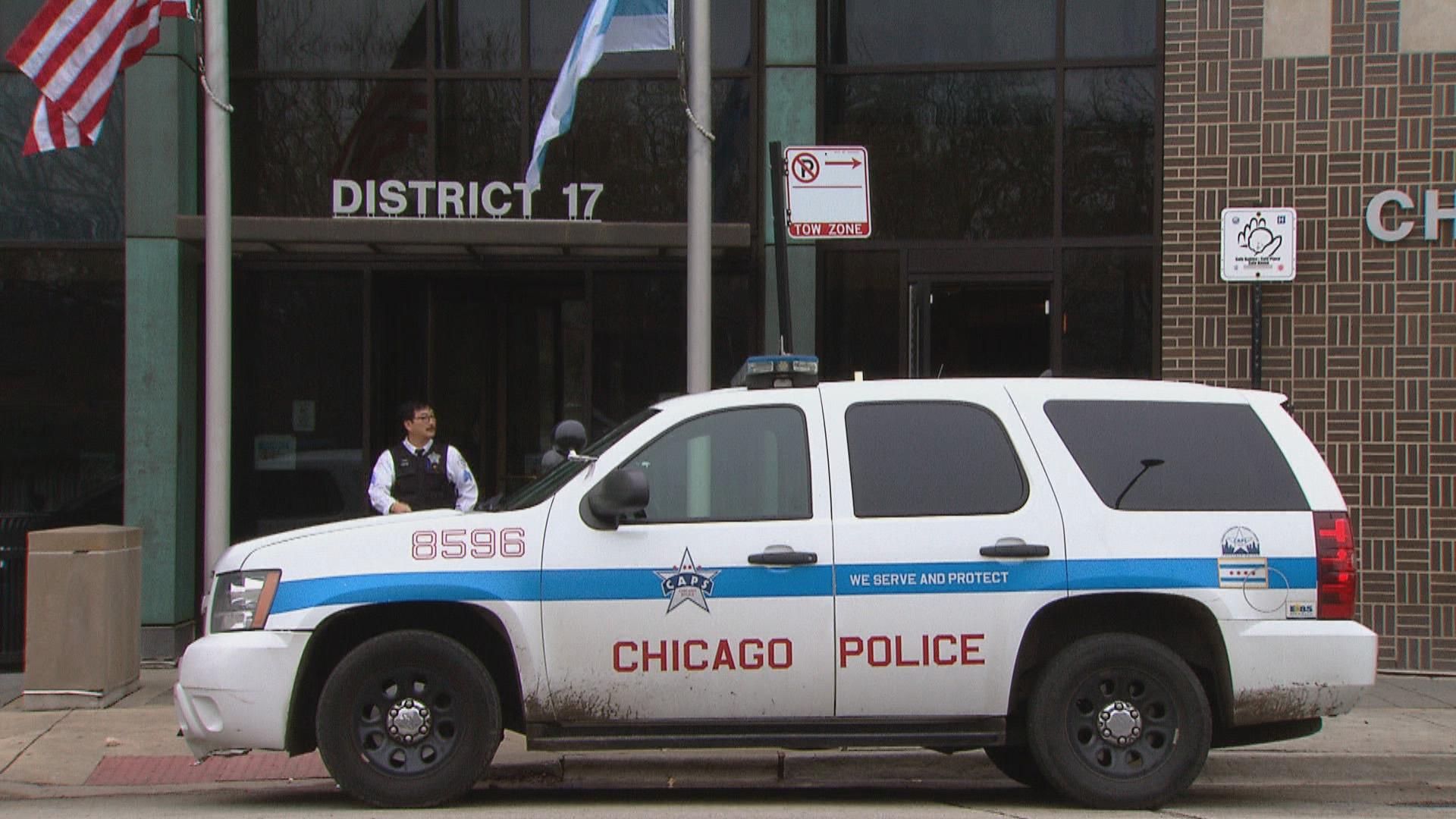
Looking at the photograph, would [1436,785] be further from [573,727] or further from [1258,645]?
[573,727]

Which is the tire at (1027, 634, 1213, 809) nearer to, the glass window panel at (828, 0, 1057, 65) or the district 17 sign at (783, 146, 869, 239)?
the district 17 sign at (783, 146, 869, 239)

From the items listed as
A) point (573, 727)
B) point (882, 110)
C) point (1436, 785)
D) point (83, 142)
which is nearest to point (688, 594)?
point (573, 727)

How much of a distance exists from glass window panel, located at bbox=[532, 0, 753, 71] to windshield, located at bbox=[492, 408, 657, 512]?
18.5ft

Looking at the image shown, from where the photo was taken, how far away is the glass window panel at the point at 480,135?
12.5 metres

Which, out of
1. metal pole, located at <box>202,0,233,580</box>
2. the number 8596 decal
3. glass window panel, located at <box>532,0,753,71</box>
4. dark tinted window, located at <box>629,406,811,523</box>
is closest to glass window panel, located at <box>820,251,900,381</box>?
glass window panel, located at <box>532,0,753,71</box>

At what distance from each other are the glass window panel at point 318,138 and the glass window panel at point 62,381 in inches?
48.8

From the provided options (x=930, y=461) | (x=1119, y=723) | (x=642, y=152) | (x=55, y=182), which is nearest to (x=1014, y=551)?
(x=930, y=461)

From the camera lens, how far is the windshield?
7.16m

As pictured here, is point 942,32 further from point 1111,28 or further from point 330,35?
point 330,35

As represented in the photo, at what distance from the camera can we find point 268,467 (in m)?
12.7

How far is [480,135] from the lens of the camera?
492 inches

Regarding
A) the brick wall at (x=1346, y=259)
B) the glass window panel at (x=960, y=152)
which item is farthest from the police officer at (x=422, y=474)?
the brick wall at (x=1346, y=259)

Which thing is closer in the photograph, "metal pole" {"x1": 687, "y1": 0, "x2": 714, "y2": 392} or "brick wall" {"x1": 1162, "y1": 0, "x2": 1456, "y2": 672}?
"metal pole" {"x1": 687, "y1": 0, "x2": 714, "y2": 392}

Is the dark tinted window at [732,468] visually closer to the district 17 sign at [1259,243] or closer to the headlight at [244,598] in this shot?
the headlight at [244,598]
